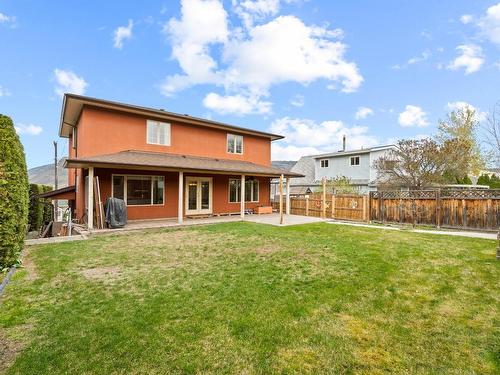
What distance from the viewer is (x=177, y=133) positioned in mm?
14711

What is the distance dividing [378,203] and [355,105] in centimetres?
1497

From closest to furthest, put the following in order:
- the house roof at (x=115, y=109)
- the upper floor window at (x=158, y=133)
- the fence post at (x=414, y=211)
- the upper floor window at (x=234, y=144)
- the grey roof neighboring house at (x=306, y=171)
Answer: the house roof at (x=115, y=109) < the fence post at (x=414, y=211) < the upper floor window at (x=158, y=133) < the upper floor window at (x=234, y=144) < the grey roof neighboring house at (x=306, y=171)

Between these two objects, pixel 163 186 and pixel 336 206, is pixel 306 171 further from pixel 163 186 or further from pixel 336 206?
pixel 163 186

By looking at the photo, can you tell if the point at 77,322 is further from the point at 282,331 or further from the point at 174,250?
the point at 174,250

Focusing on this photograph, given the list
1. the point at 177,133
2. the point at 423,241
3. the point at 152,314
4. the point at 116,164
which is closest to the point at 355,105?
the point at 177,133

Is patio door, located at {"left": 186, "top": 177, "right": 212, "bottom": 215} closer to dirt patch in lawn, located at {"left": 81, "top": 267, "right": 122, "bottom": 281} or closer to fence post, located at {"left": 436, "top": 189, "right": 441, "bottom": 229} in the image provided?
dirt patch in lawn, located at {"left": 81, "top": 267, "right": 122, "bottom": 281}

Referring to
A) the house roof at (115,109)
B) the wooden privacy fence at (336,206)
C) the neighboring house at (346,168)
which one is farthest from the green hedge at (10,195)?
the neighboring house at (346,168)

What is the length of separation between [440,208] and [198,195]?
38.9 ft

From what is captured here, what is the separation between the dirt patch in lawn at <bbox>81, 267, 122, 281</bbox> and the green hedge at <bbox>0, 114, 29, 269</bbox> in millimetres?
1287

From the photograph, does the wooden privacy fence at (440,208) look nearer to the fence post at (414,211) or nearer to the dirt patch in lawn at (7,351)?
the fence post at (414,211)

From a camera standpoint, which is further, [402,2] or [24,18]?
[24,18]

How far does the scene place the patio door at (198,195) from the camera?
15.0 metres

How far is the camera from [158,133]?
46.2ft

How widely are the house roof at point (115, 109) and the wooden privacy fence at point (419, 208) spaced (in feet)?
22.8
